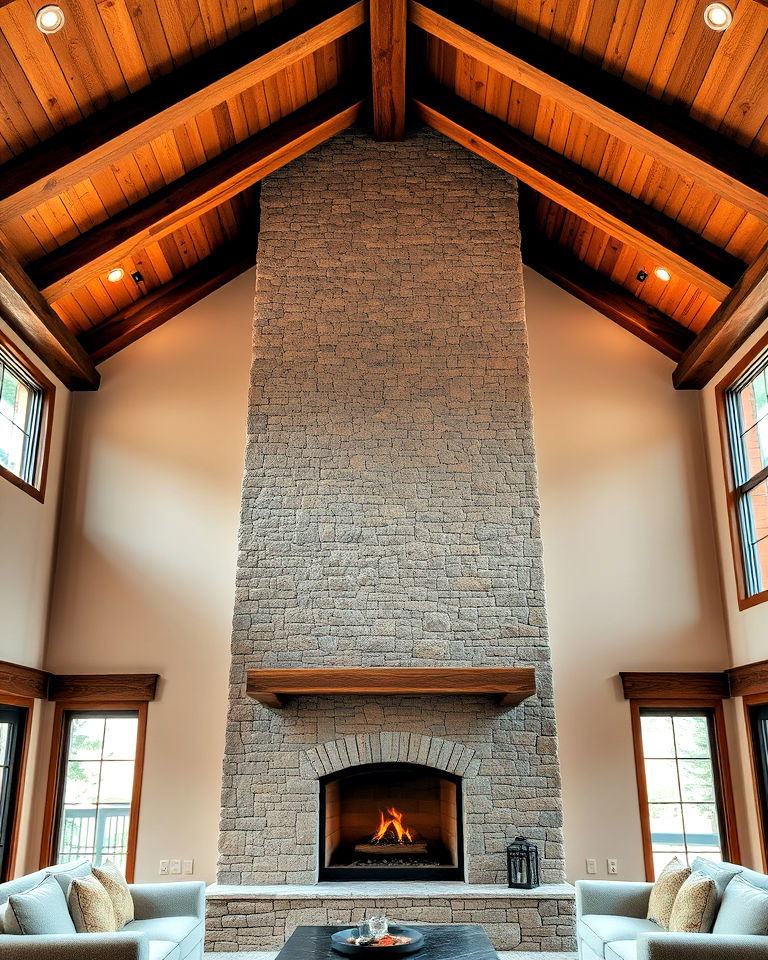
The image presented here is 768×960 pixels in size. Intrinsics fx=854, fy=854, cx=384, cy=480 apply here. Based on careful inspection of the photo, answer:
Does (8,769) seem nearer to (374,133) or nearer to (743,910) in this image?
(743,910)

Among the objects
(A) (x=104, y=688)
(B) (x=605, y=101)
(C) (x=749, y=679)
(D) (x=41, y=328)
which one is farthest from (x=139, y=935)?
(B) (x=605, y=101)

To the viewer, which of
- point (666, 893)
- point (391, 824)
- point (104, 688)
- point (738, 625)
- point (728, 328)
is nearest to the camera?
point (666, 893)

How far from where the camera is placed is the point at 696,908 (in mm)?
4285

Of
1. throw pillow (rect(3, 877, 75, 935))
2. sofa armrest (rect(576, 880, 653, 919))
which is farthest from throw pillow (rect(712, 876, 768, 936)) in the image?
throw pillow (rect(3, 877, 75, 935))

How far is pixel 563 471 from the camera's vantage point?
7570 millimetres

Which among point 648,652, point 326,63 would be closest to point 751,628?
point 648,652

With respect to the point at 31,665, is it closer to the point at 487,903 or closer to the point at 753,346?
the point at 487,903

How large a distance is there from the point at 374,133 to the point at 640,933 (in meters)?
6.60

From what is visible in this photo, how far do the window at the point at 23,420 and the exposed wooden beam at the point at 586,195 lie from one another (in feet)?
13.2

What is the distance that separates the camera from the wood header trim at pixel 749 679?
634 centimetres

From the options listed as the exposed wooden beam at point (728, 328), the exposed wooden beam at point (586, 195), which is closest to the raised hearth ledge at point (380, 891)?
the exposed wooden beam at point (728, 328)

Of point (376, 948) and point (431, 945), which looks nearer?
point (376, 948)

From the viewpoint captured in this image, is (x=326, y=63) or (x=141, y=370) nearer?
(x=326, y=63)

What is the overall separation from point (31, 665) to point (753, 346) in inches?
243
